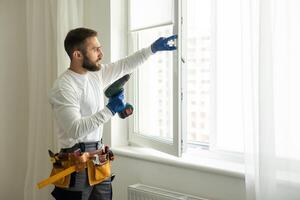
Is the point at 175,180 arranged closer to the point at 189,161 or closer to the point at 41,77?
the point at 189,161

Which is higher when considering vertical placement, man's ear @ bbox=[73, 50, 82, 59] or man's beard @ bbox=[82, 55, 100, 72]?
man's ear @ bbox=[73, 50, 82, 59]

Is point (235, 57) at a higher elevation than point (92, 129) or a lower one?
higher

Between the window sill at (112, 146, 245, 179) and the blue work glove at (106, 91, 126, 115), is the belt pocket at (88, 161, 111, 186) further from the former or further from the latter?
the window sill at (112, 146, 245, 179)

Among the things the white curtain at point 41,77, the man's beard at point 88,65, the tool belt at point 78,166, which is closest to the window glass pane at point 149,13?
the white curtain at point 41,77

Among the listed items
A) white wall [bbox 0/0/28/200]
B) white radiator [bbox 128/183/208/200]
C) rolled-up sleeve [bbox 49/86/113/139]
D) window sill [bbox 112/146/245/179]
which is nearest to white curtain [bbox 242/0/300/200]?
window sill [bbox 112/146/245/179]

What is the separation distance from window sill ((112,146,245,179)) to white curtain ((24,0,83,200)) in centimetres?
63

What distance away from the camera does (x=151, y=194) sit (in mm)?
2469

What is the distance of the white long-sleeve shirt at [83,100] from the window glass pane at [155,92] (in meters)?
0.29

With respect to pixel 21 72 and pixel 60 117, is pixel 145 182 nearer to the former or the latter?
pixel 60 117

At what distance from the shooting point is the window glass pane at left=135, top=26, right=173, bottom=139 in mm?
2613

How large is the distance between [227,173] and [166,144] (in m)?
0.47

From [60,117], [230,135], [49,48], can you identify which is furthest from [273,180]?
[49,48]

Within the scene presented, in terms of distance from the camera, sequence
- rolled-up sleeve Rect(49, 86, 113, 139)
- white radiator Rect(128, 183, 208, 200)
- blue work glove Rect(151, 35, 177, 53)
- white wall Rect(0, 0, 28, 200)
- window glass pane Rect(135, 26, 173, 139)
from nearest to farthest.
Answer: rolled-up sleeve Rect(49, 86, 113, 139), blue work glove Rect(151, 35, 177, 53), white radiator Rect(128, 183, 208, 200), window glass pane Rect(135, 26, 173, 139), white wall Rect(0, 0, 28, 200)

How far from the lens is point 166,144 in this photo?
2477mm
